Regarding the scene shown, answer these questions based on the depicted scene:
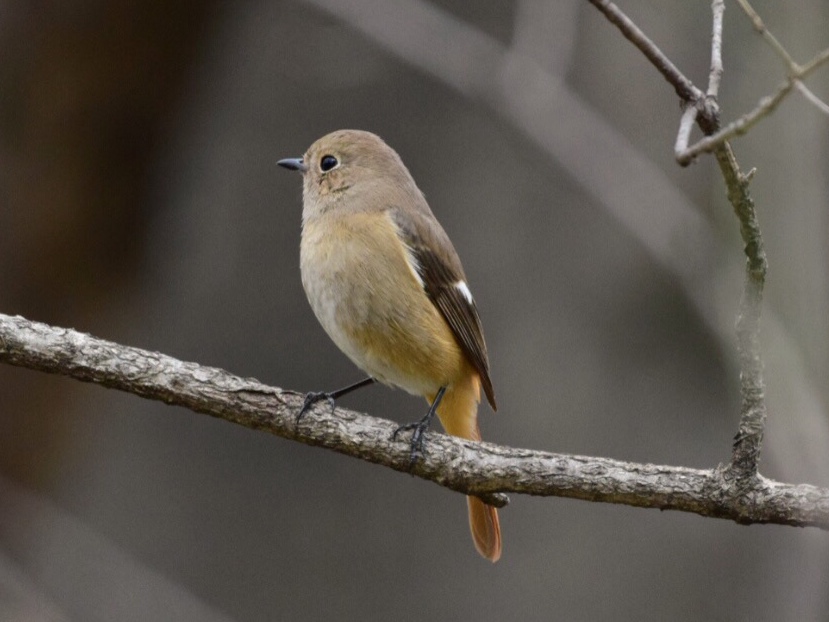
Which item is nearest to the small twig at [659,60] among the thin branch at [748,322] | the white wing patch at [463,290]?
the thin branch at [748,322]

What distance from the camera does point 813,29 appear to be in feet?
14.8

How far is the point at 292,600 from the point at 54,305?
166 centimetres

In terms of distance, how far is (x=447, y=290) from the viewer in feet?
12.2

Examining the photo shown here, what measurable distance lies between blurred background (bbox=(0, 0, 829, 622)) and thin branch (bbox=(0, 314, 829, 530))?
58.7 inches

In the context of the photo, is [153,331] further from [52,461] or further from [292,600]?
[292,600]

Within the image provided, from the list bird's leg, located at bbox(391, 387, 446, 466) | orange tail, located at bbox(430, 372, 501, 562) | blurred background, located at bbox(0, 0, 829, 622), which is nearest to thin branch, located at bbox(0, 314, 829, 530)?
bird's leg, located at bbox(391, 387, 446, 466)

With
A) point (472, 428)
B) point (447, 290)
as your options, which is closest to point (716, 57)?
point (447, 290)

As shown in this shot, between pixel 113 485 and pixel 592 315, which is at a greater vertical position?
pixel 592 315

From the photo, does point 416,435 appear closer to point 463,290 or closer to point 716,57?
point 463,290

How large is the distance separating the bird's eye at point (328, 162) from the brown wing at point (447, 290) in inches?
17.1

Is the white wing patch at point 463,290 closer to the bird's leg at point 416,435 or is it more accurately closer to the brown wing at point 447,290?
the brown wing at point 447,290

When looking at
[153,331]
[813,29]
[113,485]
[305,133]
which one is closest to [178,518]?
[113,485]

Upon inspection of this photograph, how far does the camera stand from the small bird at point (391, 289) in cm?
347

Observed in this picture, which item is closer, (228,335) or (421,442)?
(421,442)
